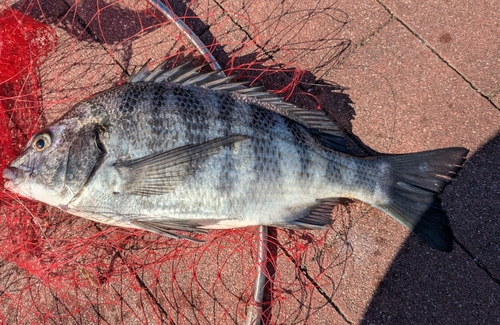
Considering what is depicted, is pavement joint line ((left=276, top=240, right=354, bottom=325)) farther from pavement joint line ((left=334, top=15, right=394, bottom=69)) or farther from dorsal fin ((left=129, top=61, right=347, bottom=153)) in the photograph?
pavement joint line ((left=334, top=15, right=394, bottom=69))

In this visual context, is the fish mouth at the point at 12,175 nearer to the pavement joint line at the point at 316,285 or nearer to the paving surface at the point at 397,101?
the paving surface at the point at 397,101

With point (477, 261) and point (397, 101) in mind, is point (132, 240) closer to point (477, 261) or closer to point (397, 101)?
point (397, 101)

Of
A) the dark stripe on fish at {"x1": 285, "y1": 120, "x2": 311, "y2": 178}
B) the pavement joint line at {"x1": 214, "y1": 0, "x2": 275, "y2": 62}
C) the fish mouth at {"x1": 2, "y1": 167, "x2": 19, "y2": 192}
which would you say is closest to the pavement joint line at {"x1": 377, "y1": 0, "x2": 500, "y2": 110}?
the pavement joint line at {"x1": 214, "y1": 0, "x2": 275, "y2": 62}

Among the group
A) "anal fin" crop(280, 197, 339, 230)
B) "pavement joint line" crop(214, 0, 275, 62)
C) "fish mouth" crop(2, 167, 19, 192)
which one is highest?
"pavement joint line" crop(214, 0, 275, 62)

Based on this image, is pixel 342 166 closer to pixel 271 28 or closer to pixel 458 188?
pixel 458 188

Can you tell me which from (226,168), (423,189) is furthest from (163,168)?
(423,189)

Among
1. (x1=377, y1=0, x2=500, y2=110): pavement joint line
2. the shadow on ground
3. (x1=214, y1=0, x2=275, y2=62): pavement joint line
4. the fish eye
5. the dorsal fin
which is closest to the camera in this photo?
the fish eye

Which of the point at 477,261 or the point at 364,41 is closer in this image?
the point at 477,261
